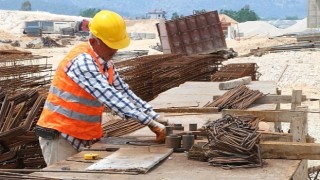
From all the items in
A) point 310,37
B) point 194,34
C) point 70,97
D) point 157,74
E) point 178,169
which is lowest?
point 178,169

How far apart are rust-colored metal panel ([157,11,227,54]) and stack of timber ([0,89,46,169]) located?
16431mm

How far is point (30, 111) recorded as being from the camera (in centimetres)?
734

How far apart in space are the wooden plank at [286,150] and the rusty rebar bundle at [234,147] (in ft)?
0.61

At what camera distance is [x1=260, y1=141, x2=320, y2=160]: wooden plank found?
200 inches

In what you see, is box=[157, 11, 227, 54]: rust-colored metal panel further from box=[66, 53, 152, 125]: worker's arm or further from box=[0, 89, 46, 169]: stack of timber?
box=[66, 53, 152, 125]: worker's arm

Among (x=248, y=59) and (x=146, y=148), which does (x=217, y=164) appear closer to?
(x=146, y=148)

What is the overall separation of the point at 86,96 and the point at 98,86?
270mm

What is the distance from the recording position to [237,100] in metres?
8.27

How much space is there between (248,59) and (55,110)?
2077 cm

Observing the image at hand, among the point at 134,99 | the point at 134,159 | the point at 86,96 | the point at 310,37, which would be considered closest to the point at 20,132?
the point at 134,99

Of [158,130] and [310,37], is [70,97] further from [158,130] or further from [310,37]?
[310,37]

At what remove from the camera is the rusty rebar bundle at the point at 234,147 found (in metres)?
4.89

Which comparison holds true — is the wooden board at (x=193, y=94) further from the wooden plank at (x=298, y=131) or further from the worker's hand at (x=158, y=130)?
the wooden plank at (x=298, y=131)

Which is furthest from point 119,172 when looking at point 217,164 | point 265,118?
point 265,118
